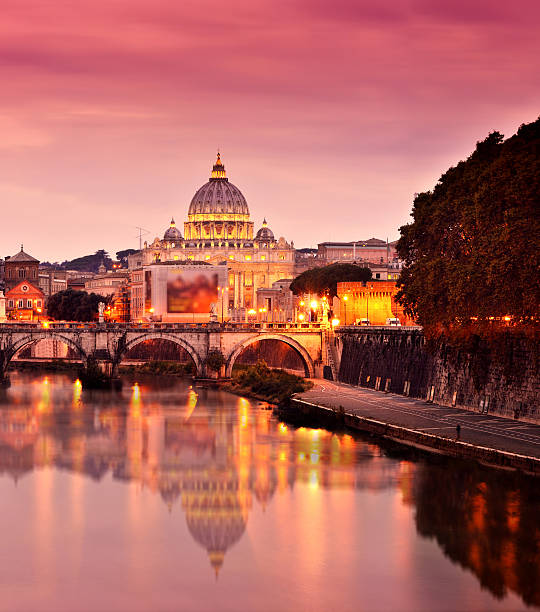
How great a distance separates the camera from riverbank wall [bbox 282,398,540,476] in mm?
39966

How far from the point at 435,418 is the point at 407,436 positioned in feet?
14.0

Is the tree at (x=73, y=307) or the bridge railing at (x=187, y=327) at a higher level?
the tree at (x=73, y=307)

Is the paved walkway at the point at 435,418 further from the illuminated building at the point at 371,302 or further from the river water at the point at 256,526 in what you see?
the illuminated building at the point at 371,302

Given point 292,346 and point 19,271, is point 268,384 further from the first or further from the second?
point 19,271

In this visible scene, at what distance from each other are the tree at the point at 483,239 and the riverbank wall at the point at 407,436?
5.37 metres

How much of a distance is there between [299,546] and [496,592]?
6397mm

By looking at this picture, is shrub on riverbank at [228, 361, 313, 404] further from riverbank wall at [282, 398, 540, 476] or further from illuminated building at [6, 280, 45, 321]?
illuminated building at [6, 280, 45, 321]

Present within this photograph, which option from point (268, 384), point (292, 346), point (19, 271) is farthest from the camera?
point (19, 271)

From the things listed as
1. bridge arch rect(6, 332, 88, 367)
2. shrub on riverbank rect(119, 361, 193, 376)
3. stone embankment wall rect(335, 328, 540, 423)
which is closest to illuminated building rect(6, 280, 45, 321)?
shrub on riverbank rect(119, 361, 193, 376)

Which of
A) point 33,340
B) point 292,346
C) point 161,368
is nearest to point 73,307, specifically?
point 161,368

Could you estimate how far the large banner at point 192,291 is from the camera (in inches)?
5940

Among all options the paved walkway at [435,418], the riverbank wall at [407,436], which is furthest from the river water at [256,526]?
the paved walkway at [435,418]

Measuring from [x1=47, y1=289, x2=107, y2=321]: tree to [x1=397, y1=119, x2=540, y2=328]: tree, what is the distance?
3788 inches

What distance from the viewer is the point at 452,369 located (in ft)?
188
